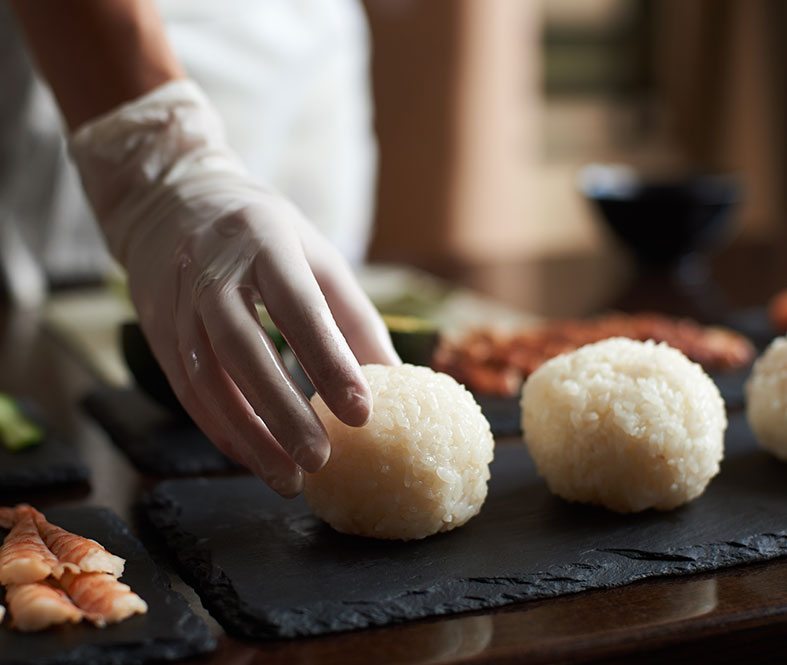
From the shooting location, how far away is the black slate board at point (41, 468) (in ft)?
4.00

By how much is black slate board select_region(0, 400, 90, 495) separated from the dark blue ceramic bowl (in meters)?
1.56

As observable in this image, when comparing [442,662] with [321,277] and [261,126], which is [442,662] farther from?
[261,126]

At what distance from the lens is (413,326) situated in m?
1.57

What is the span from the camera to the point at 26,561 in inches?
35.2

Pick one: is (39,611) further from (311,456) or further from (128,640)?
(311,456)

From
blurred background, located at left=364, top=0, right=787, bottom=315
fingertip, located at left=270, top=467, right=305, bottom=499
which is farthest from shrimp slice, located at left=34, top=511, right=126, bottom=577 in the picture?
blurred background, located at left=364, top=0, right=787, bottom=315

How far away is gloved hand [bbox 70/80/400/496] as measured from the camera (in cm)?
101

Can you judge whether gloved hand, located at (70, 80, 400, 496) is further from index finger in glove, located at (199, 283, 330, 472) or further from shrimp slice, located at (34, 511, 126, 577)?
shrimp slice, located at (34, 511, 126, 577)

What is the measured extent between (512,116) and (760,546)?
148 inches

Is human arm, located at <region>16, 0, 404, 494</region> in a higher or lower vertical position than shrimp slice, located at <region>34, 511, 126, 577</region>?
higher

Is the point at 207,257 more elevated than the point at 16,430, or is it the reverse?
the point at 207,257

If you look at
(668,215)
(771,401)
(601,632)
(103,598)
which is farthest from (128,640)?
(668,215)

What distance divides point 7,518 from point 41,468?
19cm

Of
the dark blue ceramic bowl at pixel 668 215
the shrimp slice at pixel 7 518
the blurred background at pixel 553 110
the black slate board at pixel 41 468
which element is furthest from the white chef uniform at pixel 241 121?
the shrimp slice at pixel 7 518
